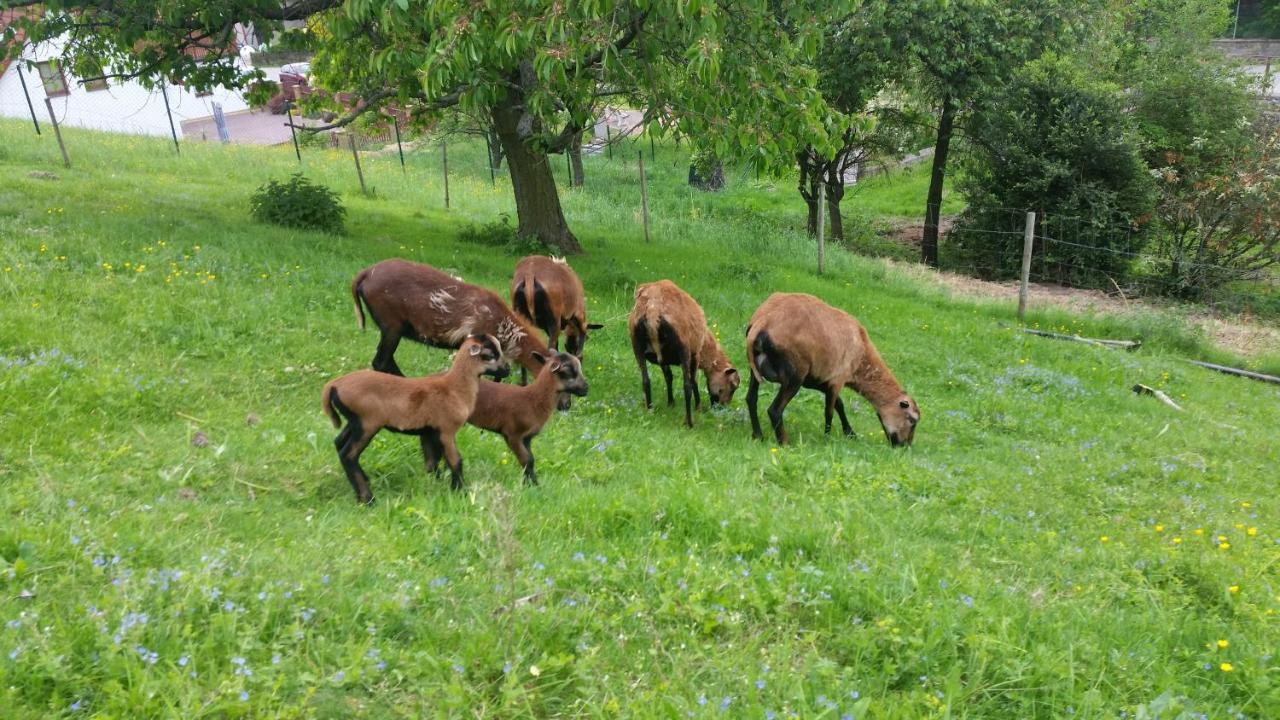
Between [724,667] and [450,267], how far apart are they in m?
9.19

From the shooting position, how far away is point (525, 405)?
5.49m

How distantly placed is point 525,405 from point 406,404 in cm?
91

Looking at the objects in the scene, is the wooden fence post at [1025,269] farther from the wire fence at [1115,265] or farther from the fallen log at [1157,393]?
the fallen log at [1157,393]

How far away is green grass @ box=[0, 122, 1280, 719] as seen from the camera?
316 cm

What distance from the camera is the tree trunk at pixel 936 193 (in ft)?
65.4

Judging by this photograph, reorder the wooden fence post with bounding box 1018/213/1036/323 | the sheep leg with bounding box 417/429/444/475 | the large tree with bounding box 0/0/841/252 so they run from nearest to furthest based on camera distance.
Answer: the sheep leg with bounding box 417/429/444/475, the large tree with bounding box 0/0/841/252, the wooden fence post with bounding box 1018/213/1036/323

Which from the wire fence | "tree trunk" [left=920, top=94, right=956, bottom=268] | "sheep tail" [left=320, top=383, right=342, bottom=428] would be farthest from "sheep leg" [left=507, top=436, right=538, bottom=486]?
"tree trunk" [left=920, top=94, right=956, bottom=268]

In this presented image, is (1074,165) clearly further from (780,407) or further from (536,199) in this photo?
(780,407)

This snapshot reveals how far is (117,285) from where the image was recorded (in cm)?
834

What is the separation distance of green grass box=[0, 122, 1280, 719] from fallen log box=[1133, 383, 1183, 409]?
221mm

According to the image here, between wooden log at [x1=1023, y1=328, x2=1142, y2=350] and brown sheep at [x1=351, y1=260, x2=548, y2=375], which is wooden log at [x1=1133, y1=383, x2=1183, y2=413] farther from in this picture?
brown sheep at [x1=351, y1=260, x2=548, y2=375]

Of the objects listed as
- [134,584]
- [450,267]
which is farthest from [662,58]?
[134,584]

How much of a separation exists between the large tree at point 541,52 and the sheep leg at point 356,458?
351 centimetres

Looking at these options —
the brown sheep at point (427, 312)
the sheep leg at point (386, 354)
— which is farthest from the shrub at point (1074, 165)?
the sheep leg at point (386, 354)
